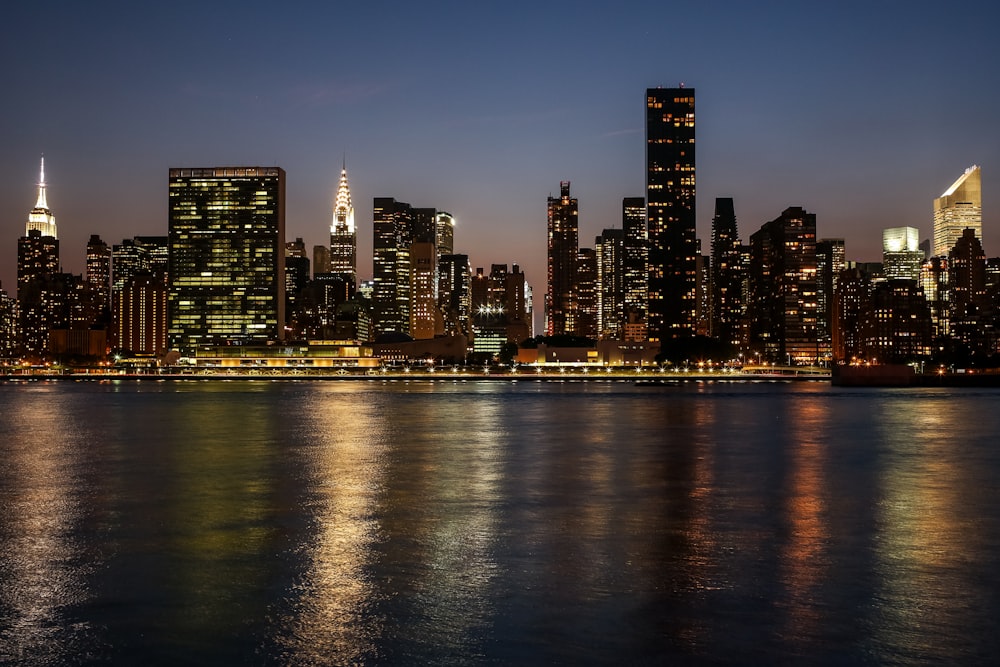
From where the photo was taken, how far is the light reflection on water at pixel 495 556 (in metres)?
13.0

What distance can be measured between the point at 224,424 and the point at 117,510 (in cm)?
3821

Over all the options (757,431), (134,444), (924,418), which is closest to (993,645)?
(134,444)

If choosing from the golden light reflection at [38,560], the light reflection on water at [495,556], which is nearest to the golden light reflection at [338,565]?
the light reflection on water at [495,556]

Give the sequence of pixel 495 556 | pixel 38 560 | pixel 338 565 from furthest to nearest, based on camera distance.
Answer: pixel 495 556
pixel 38 560
pixel 338 565

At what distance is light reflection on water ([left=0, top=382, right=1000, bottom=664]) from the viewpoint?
42.6 feet

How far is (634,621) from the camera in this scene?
13.9m

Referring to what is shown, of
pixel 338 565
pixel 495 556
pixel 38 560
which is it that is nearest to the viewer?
pixel 338 565

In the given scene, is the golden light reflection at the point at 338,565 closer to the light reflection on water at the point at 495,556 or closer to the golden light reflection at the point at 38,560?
the light reflection on water at the point at 495,556

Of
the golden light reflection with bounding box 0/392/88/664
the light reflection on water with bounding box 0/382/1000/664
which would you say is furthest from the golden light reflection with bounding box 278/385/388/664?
the golden light reflection with bounding box 0/392/88/664

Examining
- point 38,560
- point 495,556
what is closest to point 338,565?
point 495,556

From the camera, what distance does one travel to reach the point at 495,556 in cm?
1877

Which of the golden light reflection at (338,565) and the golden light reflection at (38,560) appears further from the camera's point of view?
the golden light reflection at (38,560)

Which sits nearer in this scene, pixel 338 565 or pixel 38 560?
pixel 338 565

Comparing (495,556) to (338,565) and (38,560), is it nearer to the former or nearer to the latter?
(338,565)
